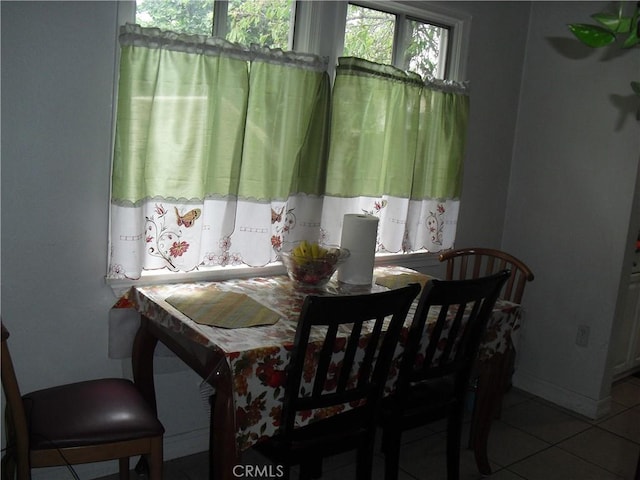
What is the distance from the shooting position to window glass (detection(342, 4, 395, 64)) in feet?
9.06

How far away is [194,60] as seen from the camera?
219cm

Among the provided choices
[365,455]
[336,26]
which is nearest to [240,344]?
[365,455]

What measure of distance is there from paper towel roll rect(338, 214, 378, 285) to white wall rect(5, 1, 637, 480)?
31.4 inches

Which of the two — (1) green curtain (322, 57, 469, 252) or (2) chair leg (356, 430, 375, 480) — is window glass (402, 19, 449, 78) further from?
(2) chair leg (356, 430, 375, 480)

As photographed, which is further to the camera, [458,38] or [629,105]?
[458,38]

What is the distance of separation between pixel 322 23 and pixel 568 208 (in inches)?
68.7

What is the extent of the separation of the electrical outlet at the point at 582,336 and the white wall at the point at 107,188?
36 mm

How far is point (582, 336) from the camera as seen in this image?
10.8 feet

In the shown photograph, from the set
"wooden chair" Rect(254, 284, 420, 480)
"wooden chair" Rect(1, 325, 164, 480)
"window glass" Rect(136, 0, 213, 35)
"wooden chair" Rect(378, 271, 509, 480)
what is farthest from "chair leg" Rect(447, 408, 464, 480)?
"window glass" Rect(136, 0, 213, 35)

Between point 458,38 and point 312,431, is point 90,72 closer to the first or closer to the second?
point 312,431

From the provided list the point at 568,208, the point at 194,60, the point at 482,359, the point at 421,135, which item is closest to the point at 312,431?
the point at 482,359

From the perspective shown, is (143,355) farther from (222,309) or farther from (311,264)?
(311,264)

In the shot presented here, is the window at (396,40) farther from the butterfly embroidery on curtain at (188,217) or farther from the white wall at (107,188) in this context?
the butterfly embroidery on curtain at (188,217)

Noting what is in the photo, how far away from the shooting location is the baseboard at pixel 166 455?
7.22ft
